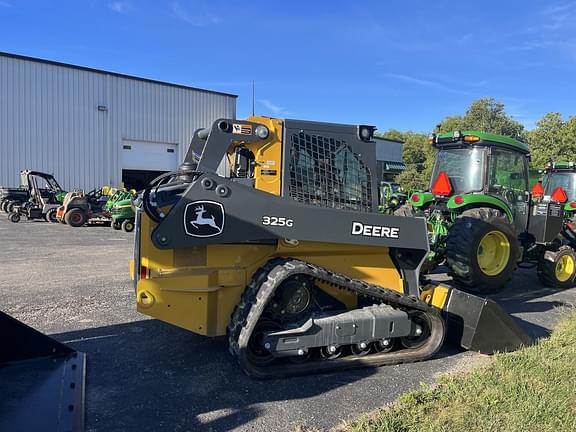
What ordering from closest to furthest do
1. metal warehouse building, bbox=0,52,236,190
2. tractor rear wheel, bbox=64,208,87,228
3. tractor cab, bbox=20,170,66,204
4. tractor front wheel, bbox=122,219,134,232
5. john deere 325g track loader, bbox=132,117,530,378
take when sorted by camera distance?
1. john deere 325g track loader, bbox=132,117,530,378
2. tractor front wheel, bbox=122,219,134,232
3. tractor rear wheel, bbox=64,208,87,228
4. tractor cab, bbox=20,170,66,204
5. metal warehouse building, bbox=0,52,236,190

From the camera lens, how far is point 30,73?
922 inches

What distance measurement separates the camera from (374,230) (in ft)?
13.8

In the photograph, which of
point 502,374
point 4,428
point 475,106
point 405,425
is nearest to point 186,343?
point 4,428

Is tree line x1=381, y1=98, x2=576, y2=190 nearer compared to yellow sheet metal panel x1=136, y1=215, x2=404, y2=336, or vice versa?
yellow sheet metal panel x1=136, y1=215, x2=404, y2=336

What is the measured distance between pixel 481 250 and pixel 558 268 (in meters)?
1.94

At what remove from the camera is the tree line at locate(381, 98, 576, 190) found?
2980 centimetres

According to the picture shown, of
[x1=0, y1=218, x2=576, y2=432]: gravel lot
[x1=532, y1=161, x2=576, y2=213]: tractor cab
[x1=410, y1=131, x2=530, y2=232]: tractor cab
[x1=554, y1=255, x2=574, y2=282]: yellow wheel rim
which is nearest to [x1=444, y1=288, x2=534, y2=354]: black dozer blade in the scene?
[x1=0, y1=218, x2=576, y2=432]: gravel lot

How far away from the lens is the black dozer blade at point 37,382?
9.69 feet

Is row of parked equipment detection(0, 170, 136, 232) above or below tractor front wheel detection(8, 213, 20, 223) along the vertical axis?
above

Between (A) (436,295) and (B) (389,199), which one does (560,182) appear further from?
(A) (436,295)

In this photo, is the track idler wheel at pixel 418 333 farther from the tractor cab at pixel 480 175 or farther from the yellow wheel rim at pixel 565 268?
the yellow wheel rim at pixel 565 268

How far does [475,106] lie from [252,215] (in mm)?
53570

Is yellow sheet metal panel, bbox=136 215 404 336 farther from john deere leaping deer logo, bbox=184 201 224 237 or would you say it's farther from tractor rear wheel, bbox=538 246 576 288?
tractor rear wheel, bbox=538 246 576 288

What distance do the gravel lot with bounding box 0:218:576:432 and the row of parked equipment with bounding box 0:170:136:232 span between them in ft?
29.0
